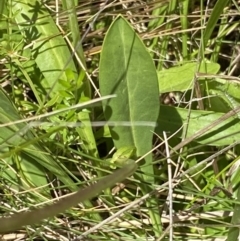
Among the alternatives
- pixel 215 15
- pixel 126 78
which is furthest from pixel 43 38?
pixel 215 15

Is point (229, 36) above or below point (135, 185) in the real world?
above

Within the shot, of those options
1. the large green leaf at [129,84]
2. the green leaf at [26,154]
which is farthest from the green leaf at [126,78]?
the green leaf at [26,154]

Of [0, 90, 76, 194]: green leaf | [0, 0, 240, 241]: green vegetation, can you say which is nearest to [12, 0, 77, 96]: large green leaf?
[0, 0, 240, 241]: green vegetation

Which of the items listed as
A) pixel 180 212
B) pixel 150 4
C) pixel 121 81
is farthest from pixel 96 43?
pixel 180 212

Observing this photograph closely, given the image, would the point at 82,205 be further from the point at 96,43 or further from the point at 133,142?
the point at 96,43

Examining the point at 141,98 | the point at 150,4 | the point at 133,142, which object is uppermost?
the point at 150,4

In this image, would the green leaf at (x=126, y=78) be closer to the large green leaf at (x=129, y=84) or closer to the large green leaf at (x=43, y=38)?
the large green leaf at (x=129, y=84)
